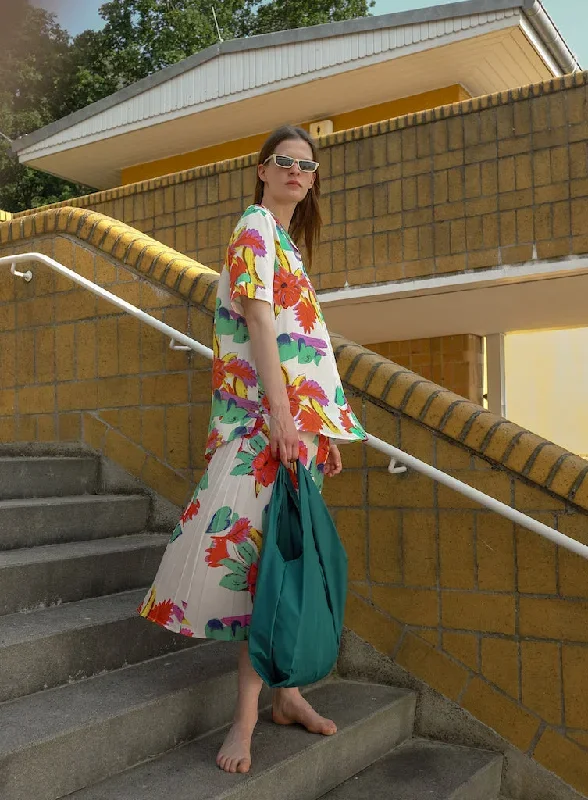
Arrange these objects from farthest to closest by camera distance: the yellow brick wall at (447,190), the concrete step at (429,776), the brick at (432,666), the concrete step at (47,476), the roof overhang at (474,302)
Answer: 1. the roof overhang at (474,302)
2. the yellow brick wall at (447,190)
3. the concrete step at (47,476)
4. the brick at (432,666)
5. the concrete step at (429,776)

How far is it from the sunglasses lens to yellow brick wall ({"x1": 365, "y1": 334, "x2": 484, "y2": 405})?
20.1 ft

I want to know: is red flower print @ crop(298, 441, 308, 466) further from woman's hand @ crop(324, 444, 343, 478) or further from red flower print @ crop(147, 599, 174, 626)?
red flower print @ crop(147, 599, 174, 626)

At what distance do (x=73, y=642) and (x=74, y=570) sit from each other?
433 mm

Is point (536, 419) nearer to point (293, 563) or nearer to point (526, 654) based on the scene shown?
point (526, 654)

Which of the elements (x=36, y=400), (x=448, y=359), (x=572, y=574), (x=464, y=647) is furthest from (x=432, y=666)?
(x=448, y=359)

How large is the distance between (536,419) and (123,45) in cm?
1897

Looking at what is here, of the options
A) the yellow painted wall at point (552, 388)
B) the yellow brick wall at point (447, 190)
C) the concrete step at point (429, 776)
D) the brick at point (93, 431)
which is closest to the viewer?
the concrete step at point (429, 776)

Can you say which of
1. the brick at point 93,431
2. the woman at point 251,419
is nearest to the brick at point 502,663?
the woman at point 251,419

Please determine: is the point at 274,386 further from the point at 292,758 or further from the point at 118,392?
the point at 118,392

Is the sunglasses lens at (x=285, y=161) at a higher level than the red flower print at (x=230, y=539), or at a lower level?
higher

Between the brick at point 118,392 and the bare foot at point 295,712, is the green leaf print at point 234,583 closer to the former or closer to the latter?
the bare foot at point 295,712

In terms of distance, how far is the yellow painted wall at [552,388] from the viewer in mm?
9562

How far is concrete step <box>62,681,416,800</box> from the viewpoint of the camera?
1984 mm

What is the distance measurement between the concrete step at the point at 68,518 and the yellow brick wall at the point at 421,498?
16 centimetres
